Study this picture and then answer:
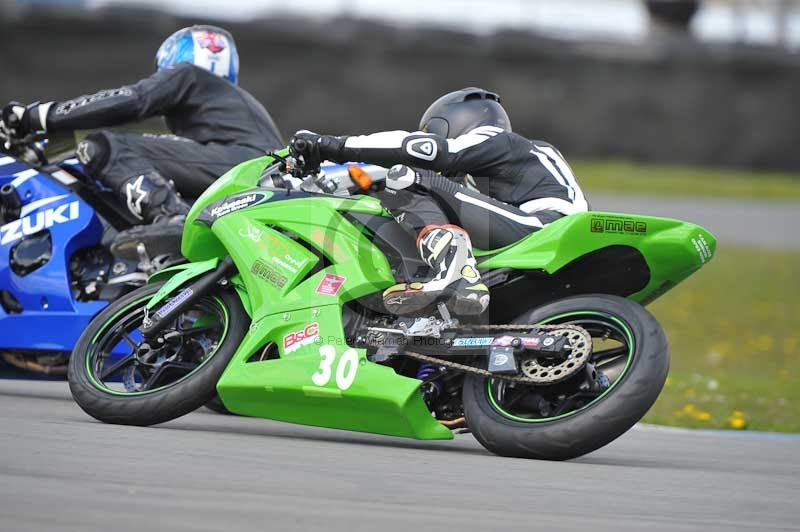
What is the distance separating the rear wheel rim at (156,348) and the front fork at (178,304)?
0.19 feet

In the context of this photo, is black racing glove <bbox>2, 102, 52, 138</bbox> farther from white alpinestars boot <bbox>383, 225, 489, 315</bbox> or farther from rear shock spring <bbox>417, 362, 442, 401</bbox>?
rear shock spring <bbox>417, 362, 442, 401</bbox>

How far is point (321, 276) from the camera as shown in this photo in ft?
21.1

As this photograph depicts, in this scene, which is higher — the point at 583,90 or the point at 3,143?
the point at 3,143

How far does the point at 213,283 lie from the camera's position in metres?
6.60

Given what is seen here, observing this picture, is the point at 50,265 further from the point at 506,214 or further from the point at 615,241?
the point at 615,241

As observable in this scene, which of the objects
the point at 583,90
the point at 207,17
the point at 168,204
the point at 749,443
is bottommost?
the point at 583,90

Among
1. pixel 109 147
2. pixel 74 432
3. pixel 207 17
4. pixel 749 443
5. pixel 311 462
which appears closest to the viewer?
pixel 311 462

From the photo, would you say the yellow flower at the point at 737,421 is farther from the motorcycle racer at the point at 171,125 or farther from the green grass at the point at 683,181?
the green grass at the point at 683,181

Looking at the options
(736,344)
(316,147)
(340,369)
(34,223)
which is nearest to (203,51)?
(34,223)

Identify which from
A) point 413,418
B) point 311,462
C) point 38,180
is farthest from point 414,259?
point 38,180

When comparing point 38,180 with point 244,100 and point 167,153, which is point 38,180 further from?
point 244,100

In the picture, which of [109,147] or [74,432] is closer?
[74,432]

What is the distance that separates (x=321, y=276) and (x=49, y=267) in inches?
75.4

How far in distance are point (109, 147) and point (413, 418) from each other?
9.39 ft
